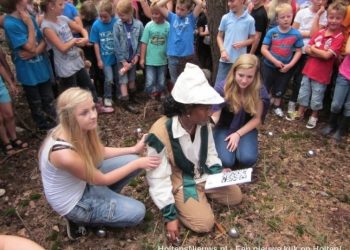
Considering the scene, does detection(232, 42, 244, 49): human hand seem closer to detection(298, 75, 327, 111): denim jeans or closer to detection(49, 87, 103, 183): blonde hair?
detection(298, 75, 327, 111): denim jeans

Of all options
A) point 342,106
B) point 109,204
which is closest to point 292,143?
point 342,106

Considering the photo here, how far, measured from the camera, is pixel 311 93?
194 inches

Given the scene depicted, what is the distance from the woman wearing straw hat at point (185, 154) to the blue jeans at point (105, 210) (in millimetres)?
222

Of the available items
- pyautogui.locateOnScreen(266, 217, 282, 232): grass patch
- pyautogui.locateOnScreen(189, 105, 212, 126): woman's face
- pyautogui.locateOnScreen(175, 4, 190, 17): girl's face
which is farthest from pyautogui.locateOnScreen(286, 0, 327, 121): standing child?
pyautogui.locateOnScreen(189, 105, 212, 126): woman's face

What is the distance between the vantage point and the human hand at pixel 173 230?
3.02 meters

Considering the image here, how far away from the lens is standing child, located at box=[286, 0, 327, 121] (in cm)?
492

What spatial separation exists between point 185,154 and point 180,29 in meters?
2.43

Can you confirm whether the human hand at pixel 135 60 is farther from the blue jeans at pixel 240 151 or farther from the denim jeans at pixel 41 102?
the blue jeans at pixel 240 151

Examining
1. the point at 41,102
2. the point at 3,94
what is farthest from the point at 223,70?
the point at 3,94

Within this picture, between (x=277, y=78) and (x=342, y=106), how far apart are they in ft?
3.29

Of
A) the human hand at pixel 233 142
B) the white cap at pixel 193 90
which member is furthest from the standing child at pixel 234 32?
the white cap at pixel 193 90

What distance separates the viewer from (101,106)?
5.15 metres

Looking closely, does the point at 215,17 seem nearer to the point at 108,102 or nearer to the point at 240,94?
the point at 240,94

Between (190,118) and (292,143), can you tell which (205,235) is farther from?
(292,143)
